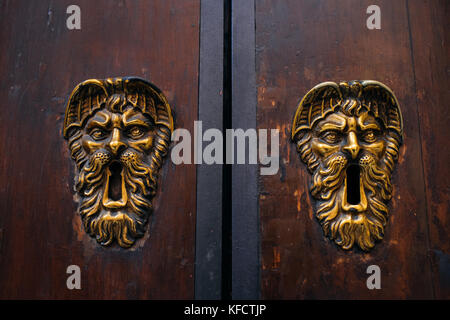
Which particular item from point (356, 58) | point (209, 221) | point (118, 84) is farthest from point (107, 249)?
point (356, 58)

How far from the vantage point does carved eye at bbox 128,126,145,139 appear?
80 cm

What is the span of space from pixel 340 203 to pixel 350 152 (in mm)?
108

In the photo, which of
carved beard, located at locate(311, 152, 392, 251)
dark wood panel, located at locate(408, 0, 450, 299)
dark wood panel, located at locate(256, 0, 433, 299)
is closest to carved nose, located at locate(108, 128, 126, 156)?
dark wood panel, located at locate(256, 0, 433, 299)

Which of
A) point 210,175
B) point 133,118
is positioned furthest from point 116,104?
point 210,175

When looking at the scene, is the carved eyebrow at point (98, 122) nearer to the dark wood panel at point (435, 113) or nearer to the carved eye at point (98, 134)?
the carved eye at point (98, 134)

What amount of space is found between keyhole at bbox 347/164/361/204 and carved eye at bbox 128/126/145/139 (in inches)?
17.9

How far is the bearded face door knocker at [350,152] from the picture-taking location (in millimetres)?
766

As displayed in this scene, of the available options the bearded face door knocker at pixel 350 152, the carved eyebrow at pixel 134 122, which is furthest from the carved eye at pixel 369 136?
the carved eyebrow at pixel 134 122

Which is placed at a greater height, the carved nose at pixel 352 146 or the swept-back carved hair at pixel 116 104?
the swept-back carved hair at pixel 116 104

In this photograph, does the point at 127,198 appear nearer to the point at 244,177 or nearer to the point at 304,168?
the point at 244,177

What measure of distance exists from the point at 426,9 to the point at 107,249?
0.91 metres

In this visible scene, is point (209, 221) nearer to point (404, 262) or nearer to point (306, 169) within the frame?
point (306, 169)

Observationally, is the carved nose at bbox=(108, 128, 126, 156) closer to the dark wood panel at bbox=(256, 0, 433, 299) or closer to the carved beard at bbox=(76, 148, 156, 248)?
the carved beard at bbox=(76, 148, 156, 248)
